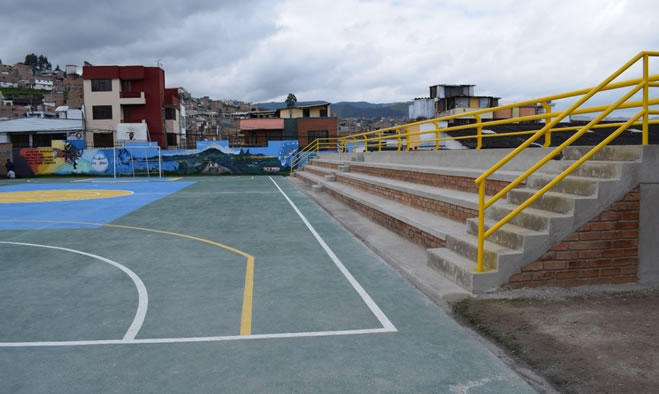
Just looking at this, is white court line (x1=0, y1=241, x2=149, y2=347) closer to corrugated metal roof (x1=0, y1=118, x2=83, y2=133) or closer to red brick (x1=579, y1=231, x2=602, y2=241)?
red brick (x1=579, y1=231, x2=602, y2=241)

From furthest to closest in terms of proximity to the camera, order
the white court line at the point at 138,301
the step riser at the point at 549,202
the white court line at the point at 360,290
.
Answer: the step riser at the point at 549,202 → the white court line at the point at 360,290 → the white court line at the point at 138,301

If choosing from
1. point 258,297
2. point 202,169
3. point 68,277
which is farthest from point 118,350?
point 202,169

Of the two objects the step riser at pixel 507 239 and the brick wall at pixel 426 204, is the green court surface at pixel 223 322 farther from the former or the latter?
the brick wall at pixel 426 204

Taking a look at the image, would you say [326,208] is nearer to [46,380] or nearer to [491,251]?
[491,251]

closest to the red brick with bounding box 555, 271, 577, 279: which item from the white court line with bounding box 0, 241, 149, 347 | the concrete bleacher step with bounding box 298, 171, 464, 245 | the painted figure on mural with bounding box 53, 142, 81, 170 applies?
the concrete bleacher step with bounding box 298, 171, 464, 245

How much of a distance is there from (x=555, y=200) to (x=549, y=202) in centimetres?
13

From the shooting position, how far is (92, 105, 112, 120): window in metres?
54.7

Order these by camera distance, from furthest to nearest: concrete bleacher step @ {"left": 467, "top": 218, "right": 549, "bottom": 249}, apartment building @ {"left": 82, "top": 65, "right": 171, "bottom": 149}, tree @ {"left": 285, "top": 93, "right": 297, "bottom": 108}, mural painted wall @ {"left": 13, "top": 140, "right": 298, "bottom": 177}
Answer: tree @ {"left": 285, "top": 93, "right": 297, "bottom": 108} → apartment building @ {"left": 82, "top": 65, "right": 171, "bottom": 149} → mural painted wall @ {"left": 13, "top": 140, "right": 298, "bottom": 177} → concrete bleacher step @ {"left": 467, "top": 218, "right": 549, "bottom": 249}

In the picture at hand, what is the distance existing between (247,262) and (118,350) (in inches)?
151

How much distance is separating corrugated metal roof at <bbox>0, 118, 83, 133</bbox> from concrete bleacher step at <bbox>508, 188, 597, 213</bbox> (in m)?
57.7

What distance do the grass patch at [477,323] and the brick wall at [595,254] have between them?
78 cm

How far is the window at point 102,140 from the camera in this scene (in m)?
54.1

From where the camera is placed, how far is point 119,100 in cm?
5469

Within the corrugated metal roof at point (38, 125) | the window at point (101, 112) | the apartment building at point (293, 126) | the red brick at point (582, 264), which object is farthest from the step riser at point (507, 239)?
the corrugated metal roof at point (38, 125)
